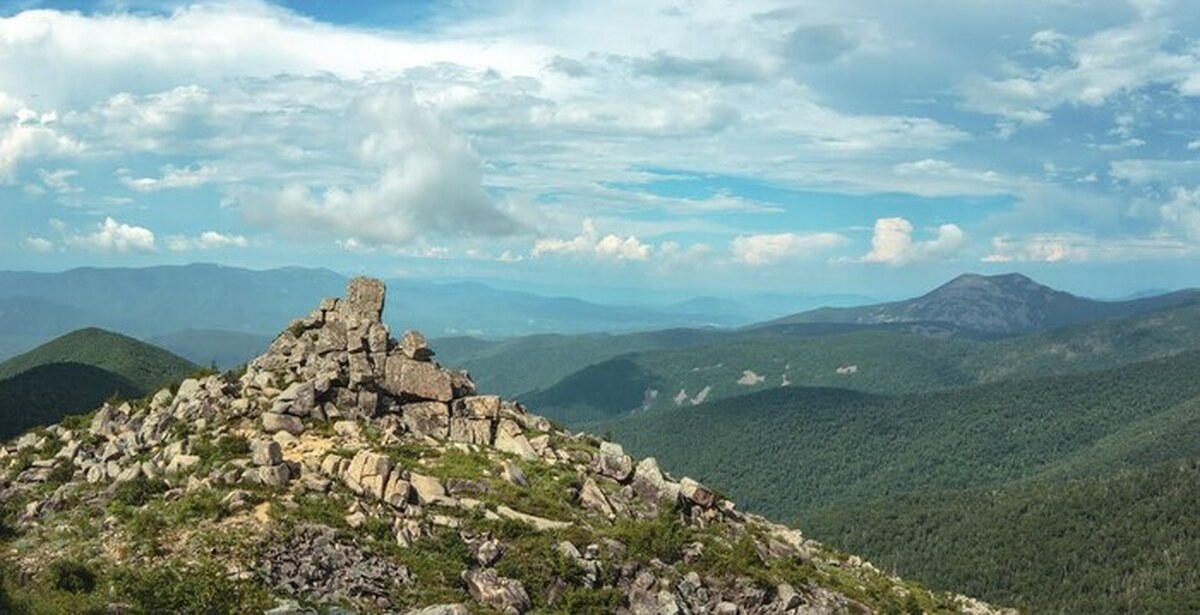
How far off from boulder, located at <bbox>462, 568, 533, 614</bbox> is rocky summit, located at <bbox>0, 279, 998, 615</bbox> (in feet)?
0.29

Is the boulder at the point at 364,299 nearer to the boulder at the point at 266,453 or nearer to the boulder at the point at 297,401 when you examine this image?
the boulder at the point at 297,401

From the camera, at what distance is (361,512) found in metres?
44.7

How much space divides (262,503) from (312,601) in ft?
24.9

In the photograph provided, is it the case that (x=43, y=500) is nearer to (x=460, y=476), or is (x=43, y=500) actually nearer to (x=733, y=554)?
(x=460, y=476)

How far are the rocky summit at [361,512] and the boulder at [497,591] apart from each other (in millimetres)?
88

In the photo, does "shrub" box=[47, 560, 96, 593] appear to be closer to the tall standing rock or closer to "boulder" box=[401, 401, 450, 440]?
"boulder" box=[401, 401, 450, 440]

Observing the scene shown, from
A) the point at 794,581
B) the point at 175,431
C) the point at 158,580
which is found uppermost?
the point at 175,431

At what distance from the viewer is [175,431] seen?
5356cm

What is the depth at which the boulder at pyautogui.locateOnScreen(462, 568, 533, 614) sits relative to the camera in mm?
41000

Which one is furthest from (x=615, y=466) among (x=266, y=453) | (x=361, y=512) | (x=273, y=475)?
(x=266, y=453)

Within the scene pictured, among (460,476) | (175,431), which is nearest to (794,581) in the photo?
(460,476)

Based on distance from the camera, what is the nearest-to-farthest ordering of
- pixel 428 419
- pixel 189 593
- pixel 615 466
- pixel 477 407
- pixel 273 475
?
pixel 189 593 → pixel 273 475 → pixel 615 466 → pixel 428 419 → pixel 477 407

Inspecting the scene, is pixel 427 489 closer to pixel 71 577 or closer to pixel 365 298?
pixel 71 577

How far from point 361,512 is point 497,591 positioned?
8.44 metres
